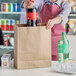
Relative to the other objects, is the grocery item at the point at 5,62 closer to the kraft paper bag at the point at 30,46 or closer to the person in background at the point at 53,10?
the kraft paper bag at the point at 30,46

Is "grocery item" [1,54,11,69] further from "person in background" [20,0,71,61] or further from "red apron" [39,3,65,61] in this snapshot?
"red apron" [39,3,65,61]

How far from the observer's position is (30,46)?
5.24ft

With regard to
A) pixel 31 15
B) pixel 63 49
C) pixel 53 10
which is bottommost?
pixel 63 49

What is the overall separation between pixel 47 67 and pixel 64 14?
924mm

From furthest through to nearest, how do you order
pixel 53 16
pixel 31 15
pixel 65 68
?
1. pixel 53 16
2. pixel 31 15
3. pixel 65 68

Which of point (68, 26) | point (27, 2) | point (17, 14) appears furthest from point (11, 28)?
point (27, 2)

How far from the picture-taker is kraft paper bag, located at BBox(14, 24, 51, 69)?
159cm

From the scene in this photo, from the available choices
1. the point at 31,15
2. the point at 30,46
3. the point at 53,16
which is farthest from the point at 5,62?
A: the point at 53,16

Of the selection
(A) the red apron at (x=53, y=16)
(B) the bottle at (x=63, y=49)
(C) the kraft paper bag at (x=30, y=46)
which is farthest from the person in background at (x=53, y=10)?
(C) the kraft paper bag at (x=30, y=46)

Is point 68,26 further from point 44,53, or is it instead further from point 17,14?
point 44,53

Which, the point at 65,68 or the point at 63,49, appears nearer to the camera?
the point at 65,68

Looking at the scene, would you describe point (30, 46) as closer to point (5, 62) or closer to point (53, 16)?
point (5, 62)

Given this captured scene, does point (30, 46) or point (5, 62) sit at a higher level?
point (30, 46)

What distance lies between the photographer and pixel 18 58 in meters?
1.59
